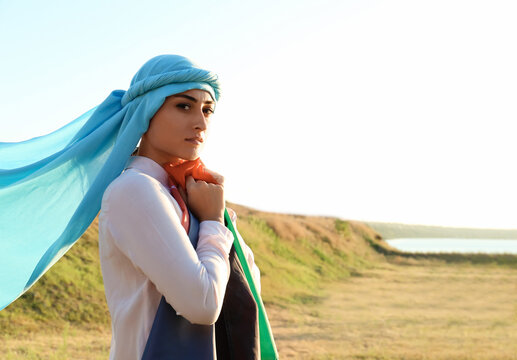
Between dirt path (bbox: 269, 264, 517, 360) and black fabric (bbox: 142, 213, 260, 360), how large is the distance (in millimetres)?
5939

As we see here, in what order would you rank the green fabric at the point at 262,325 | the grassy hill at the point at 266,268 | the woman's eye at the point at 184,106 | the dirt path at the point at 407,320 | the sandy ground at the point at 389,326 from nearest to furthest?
the woman's eye at the point at 184,106 → the green fabric at the point at 262,325 → the sandy ground at the point at 389,326 → the dirt path at the point at 407,320 → the grassy hill at the point at 266,268

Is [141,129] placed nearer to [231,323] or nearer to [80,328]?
[231,323]

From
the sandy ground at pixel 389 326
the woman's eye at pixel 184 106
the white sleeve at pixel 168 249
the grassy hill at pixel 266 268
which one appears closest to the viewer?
the white sleeve at pixel 168 249

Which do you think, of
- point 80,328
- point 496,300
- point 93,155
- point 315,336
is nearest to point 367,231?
point 496,300

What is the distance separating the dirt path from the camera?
8.47 metres

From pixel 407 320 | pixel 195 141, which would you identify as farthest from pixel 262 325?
pixel 407 320

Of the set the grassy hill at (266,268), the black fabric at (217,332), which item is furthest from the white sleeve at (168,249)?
the grassy hill at (266,268)

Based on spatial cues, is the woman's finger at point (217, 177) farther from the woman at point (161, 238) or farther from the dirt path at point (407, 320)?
the dirt path at point (407, 320)

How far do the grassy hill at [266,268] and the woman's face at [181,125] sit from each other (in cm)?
708

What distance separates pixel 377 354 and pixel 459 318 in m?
4.97

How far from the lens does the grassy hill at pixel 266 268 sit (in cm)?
863

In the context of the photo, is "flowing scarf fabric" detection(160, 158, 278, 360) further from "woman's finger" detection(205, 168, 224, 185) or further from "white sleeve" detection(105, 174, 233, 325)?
"white sleeve" detection(105, 174, 233, 325)

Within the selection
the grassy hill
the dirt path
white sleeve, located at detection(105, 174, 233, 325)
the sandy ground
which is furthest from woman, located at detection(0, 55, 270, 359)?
the grassy hill

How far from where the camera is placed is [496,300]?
50.2ft
